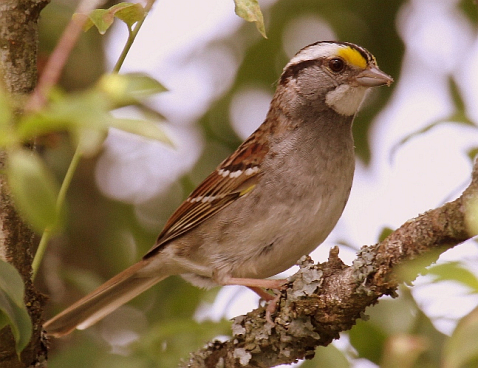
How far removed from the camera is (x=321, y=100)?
3.21 meters

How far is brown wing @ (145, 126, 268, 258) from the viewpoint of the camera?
3.07 metres

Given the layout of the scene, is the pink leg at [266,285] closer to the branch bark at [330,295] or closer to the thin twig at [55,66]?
the branch bark at [330,295]

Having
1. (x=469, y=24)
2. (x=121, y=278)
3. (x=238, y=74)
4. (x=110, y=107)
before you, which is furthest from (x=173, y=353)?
(x=469, y=24)

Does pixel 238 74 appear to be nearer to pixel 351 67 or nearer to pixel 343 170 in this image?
pixel 351 67

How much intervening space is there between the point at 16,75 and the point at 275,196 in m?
1.25

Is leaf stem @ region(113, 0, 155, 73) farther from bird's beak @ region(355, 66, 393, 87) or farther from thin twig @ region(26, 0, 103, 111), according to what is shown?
bird's beak @ region(355, 66, 393, 87)

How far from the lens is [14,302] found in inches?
58.7

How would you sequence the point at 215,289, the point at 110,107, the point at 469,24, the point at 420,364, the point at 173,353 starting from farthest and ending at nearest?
the point at 469,24, the point at 215,289, the point at 173,353, the point at 420,364, the point at 110,107

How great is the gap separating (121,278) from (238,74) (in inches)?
48.9

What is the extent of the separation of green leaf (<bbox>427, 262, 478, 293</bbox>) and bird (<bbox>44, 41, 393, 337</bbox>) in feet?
5.57

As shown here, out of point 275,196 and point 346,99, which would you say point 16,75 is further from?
point 346,99

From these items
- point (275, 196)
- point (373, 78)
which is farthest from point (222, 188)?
point (373, 78)

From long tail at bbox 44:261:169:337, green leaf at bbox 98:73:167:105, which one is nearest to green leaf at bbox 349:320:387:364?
long tail at bbox 44:261:169:337

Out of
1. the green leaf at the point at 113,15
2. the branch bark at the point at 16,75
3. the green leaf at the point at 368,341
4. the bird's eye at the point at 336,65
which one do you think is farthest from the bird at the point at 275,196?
the green leaf at the point at 113,15
